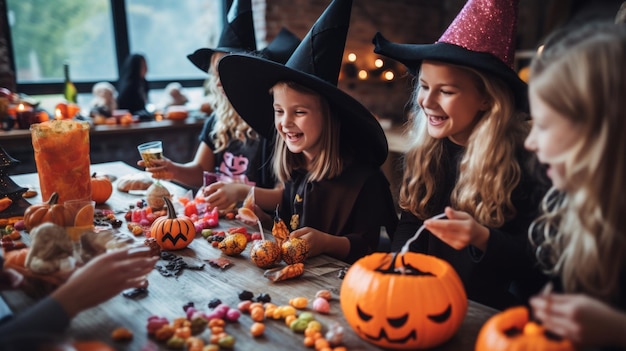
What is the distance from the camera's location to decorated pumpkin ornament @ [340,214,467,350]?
1.01 m

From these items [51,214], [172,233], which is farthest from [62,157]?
[172,233]

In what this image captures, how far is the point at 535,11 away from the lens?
630 cm

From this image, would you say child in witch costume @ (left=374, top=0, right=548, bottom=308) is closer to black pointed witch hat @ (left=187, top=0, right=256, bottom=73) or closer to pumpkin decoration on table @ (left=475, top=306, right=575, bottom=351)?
pumpkin decoration on table @ (left=475, top=306, right=575, bottom=351)

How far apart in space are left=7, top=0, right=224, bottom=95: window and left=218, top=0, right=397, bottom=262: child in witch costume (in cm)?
378

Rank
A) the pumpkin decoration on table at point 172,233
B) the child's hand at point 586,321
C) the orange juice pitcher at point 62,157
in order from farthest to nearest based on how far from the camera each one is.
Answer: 1. the orange juice pitcher at point 62,157
2. the pumpkin decoration on table at point 172,233
3. the child's hand at point 586,321

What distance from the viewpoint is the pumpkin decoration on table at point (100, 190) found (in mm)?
2064

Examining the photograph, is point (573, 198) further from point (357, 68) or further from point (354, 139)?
point (357, 68)

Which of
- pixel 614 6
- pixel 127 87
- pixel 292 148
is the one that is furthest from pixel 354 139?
pixel 614 6

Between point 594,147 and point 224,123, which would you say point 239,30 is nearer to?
point 224,123

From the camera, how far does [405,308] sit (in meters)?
1.01

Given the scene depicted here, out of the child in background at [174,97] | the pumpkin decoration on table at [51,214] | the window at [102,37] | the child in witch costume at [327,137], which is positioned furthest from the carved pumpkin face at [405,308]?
the window at [102,37]

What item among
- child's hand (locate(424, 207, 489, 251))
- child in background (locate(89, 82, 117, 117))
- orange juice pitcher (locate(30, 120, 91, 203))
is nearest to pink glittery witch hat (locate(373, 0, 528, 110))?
child's hand (locate(424, 207, 489, 251))

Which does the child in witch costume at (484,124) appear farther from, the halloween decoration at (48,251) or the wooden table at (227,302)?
the halloween decoration at (48,251)

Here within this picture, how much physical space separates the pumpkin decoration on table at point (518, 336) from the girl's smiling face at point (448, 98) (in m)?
0.86
